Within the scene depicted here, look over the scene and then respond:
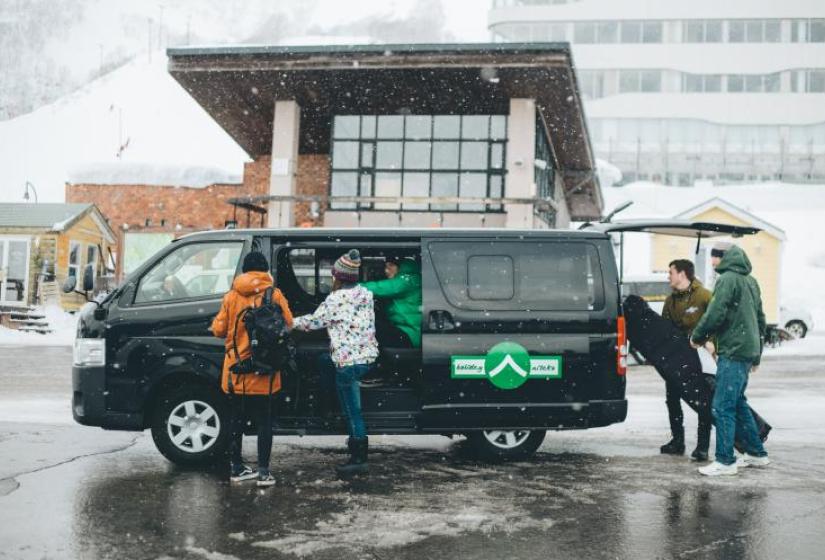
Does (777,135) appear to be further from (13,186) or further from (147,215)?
(13,186)

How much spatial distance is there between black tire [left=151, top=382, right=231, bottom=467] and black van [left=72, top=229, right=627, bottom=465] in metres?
0.01

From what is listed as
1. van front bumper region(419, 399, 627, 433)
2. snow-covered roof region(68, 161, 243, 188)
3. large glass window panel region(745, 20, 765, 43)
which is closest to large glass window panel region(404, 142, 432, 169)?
snow-covered roof region(68, 161, 243, 188)

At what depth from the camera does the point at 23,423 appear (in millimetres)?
10258

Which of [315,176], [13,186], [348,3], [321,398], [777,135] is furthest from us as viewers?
[348,3]

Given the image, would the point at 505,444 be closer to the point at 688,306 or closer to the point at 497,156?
the point at 688,306

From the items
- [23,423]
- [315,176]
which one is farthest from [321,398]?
[315,176]

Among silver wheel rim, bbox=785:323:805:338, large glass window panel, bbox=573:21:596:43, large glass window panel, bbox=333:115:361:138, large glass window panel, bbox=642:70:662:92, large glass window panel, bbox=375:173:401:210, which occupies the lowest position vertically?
silver wheel rim, bbox=785:323:805:338

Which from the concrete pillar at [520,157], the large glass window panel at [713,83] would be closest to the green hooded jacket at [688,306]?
the concrete pillar at [520,157]

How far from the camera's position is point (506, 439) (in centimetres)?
843

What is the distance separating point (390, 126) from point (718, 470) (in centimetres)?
1826

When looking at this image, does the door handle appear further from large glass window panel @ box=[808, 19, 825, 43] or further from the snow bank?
large glass window panel @ box=[808, 19, 825, 43]

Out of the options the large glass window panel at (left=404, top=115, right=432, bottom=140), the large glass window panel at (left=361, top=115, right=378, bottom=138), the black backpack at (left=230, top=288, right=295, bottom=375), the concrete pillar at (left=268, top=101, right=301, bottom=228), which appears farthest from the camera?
the large glass window panel at (left=361, top=115, right=378, bottom=138)

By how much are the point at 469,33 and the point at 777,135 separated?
88.3 metres

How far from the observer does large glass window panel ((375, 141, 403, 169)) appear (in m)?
24.7
